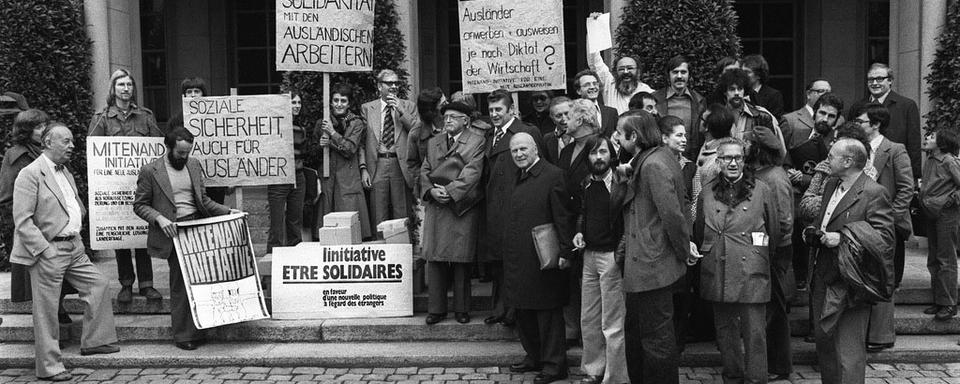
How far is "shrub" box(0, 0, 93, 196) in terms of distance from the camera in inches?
407

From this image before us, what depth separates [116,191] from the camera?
8164mm

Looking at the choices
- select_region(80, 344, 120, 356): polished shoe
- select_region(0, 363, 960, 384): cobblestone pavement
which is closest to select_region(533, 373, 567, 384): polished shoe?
select_region(0, 363, 960, 384): cobblestone pavement

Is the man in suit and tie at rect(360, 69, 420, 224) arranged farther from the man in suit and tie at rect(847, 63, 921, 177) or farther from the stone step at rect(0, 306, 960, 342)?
the man in suit and tie at rect(847, 63, 921, 177)

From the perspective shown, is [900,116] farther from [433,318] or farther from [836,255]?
[433,318]

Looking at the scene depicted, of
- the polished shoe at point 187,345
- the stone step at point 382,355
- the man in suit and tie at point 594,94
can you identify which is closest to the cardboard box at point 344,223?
Result: the stone step at point 382,355

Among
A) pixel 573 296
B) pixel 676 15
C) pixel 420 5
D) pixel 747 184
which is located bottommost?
pixel 573 296

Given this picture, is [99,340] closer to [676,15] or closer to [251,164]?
[251,164]

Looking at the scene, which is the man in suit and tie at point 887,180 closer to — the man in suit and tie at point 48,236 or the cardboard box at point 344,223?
the cardboard box at point 344,223

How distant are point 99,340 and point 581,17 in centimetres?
933

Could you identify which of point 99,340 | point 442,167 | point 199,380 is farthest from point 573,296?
point 99,340

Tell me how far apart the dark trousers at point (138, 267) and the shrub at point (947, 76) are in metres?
8.19

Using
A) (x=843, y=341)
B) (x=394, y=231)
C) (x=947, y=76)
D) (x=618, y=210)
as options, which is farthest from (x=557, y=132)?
(x=947, y=76)

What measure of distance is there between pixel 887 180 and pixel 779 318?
1.45 meters

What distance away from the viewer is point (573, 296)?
6996 millimetres
